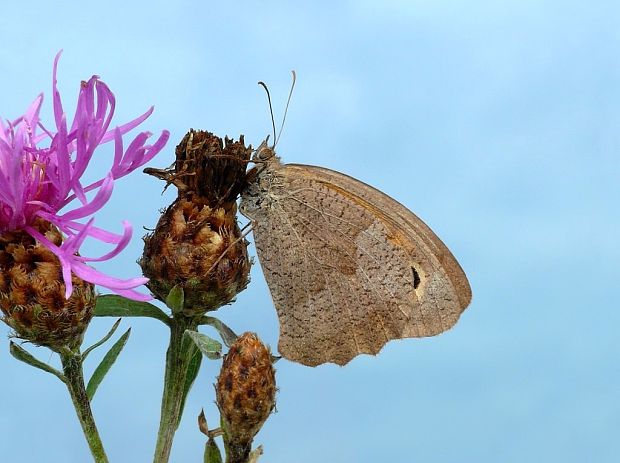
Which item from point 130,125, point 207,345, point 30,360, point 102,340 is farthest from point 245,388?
point 130,125

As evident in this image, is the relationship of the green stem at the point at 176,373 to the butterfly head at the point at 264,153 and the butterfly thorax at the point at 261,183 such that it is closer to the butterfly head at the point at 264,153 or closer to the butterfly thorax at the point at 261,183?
the butterfly thorax at the point at 261,183

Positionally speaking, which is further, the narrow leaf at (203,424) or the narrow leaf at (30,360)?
the narrow leaf at (203,424)

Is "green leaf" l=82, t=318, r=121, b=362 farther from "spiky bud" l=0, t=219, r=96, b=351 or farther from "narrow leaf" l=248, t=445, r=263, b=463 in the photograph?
"narrow leaf" l=248, t=445, r=263, b=463

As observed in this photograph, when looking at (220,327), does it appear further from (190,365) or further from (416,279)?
(416,279)

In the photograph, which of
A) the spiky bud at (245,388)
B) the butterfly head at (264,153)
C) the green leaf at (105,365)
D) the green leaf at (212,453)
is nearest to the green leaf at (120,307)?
the green leaf at (105,365)

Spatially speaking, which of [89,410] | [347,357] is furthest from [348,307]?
[89,410]

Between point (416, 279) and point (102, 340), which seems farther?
point (416, 279)

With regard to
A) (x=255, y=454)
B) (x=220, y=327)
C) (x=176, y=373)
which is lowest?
(x=255, y=454)
